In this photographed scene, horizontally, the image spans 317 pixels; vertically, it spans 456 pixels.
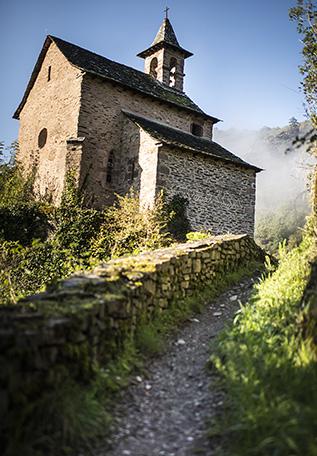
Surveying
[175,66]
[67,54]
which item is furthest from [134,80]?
[175,66]

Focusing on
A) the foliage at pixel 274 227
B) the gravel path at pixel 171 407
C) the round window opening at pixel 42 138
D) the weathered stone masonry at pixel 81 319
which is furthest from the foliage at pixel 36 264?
the foliage at pixel 274 227

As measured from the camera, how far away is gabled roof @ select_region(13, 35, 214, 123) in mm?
18766

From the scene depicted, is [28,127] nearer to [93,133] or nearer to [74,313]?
[93,133]

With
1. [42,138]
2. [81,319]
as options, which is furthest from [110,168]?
[81,319]

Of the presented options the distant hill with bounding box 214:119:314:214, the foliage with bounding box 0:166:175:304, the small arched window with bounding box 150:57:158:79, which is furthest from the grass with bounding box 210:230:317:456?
the distant hill with bounding box 214:119:314:214

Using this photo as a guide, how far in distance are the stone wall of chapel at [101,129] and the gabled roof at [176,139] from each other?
2.30 ft

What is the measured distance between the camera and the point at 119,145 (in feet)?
61.6

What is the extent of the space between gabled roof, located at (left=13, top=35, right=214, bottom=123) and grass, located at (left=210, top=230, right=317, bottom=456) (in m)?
15.6

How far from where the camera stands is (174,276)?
6727 mm

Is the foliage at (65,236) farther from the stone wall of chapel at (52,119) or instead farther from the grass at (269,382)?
the grass at (269,382)

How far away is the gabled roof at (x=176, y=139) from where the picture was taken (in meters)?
17.3

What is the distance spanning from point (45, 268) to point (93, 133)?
8.12 metres

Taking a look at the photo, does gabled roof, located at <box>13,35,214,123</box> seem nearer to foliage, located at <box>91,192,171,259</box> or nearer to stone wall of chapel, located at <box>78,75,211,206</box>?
stone wall of chapel, located at <box>78,75,211,206</box>

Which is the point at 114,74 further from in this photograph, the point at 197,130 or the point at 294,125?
the point at 294,125
